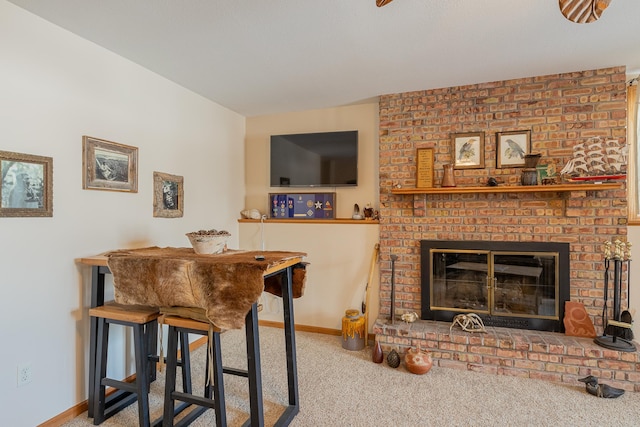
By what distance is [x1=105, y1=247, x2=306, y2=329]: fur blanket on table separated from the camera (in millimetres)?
1646

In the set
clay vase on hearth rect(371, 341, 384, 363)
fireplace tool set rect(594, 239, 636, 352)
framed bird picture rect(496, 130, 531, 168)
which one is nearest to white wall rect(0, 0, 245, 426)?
clay vase on hearth rect(371, 341, 384, 363)

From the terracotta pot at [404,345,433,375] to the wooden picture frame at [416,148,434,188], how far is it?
1.47 meters

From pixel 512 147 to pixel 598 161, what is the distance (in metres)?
0.62

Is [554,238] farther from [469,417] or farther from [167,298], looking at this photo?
[167,298]

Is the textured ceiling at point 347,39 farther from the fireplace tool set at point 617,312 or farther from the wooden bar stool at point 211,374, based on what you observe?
the wooden bar stool at point 211,374

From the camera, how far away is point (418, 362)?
2682 mm

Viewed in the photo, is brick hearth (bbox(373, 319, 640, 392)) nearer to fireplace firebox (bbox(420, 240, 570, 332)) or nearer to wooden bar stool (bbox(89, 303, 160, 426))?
fireplace firebox (bbox(420, 240, 570, 332))

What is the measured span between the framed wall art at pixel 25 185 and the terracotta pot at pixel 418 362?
8.76 ft

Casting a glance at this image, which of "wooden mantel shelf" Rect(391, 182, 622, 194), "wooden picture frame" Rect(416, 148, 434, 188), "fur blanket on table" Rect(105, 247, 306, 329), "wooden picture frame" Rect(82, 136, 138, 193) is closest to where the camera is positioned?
"fur blanket on table" Rect(105, 247, 306, 329)

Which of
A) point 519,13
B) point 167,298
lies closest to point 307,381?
point 167,298

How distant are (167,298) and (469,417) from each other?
194 centimetres

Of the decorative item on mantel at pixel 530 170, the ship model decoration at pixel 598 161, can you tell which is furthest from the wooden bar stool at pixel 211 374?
the ship model decoration at pixel 598 161

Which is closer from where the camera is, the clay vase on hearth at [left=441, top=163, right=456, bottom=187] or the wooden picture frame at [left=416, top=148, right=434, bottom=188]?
the clay vase on hearth at [left=441, top=163, right=456, bottom=187]

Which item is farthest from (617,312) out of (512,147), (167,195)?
(167,195)
